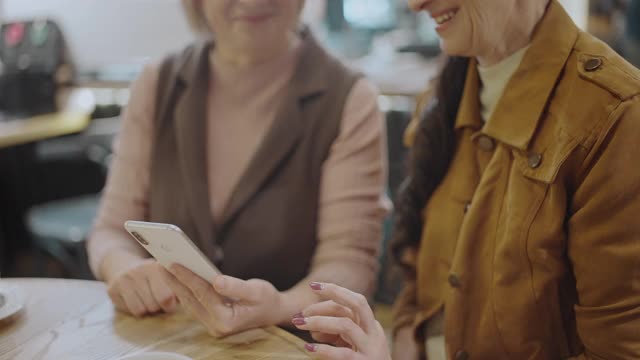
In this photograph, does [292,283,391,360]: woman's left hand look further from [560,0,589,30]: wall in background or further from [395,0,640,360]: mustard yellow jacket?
[560,0,589,30]: wall in background

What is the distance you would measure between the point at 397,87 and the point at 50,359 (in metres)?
2.19

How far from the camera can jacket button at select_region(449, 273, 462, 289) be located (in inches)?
51.9

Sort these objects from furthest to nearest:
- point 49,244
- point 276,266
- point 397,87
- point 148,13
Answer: point 148,13 → point 397,87 → point 49,244 → point 276,266

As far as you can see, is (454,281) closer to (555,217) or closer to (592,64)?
(555,217)

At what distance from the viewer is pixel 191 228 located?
1670 millimetres

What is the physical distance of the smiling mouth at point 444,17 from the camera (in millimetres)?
1300

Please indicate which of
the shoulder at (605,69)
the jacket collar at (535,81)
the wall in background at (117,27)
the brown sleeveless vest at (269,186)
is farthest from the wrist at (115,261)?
the wall in background at (117,27)

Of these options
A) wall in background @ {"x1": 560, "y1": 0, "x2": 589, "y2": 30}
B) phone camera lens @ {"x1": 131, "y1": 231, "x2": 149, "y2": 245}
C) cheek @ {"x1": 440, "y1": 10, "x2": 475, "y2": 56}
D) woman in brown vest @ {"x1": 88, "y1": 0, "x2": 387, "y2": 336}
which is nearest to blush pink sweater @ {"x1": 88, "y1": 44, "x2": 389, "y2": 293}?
woman in brown vest @ {"x1": 88, "y1": 0, "x2": 387, "y2": 336}

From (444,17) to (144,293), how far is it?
68 centimetres

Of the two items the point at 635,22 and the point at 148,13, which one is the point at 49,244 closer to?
the point at 148,13

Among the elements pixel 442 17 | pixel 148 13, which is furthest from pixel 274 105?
pixel 148 13

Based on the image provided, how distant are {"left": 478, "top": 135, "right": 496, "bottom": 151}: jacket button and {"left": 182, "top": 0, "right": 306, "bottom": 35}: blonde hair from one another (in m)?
0.74

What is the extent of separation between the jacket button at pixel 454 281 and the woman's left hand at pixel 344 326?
248mm

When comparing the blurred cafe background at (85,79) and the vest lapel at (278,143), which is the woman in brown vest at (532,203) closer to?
the vest lapel at (278,143)
